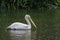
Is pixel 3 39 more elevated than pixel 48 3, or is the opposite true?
pixel 3 39

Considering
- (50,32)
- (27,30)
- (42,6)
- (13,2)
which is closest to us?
(50,32)

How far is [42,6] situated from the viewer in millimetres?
33094

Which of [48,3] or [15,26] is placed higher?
[15,26]

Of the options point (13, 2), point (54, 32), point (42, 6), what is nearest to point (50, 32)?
point (54, 32)

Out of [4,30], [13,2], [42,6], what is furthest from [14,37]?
[42,6]

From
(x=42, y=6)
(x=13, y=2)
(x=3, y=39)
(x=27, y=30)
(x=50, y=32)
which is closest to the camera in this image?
(x=3, y=39)

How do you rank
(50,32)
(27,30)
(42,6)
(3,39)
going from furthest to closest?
(42,6), (27,30), (50,32), (3,39)

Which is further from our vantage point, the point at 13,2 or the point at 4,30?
the point at 13,2

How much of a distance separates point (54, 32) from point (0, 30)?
2.40m

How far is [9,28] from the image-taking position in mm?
14969

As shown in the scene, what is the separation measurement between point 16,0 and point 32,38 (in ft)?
58.5

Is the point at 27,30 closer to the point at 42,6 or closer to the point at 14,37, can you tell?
the point at 14,37

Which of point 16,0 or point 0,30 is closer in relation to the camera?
point 0,30

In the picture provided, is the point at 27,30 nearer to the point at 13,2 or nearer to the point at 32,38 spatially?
the point at 32,38
